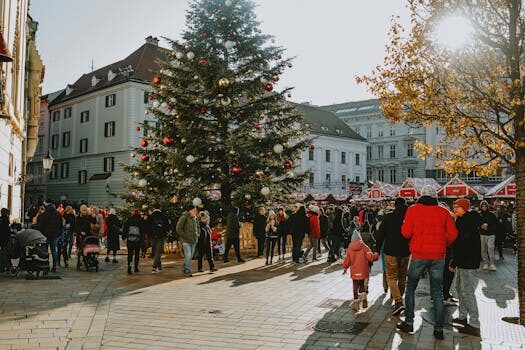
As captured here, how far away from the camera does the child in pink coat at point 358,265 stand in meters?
8.83

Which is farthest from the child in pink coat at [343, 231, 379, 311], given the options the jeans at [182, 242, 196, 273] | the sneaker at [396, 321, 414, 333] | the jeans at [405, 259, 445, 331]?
the jeans at [182, 242, 196, 273]

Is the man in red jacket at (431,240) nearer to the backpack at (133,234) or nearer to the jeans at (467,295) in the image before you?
the jeans at (467,295)

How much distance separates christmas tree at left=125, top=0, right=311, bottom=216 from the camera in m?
17.8

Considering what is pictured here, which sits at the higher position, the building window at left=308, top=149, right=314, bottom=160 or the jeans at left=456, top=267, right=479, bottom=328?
the building window at left=308, top=149, right=314, bottom=160

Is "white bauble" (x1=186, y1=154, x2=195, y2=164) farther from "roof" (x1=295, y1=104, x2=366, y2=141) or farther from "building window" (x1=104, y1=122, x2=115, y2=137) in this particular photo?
"roof" (x1=295, y1=104, x2=366, y2=141)

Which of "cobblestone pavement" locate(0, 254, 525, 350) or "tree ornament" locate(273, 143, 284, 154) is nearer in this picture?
"cobblestone pavement" locate(0, 254, 525, 350)

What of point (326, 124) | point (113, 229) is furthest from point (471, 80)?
point (326, 124)

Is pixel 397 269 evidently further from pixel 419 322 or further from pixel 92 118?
pixel 92 118

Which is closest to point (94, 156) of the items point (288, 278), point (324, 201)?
point (324, 201)

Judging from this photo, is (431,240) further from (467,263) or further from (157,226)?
(157,226)

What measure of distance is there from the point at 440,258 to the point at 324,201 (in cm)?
4058

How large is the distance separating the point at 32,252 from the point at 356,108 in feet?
257

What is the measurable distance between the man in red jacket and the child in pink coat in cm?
183

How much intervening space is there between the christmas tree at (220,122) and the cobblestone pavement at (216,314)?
5359mm
